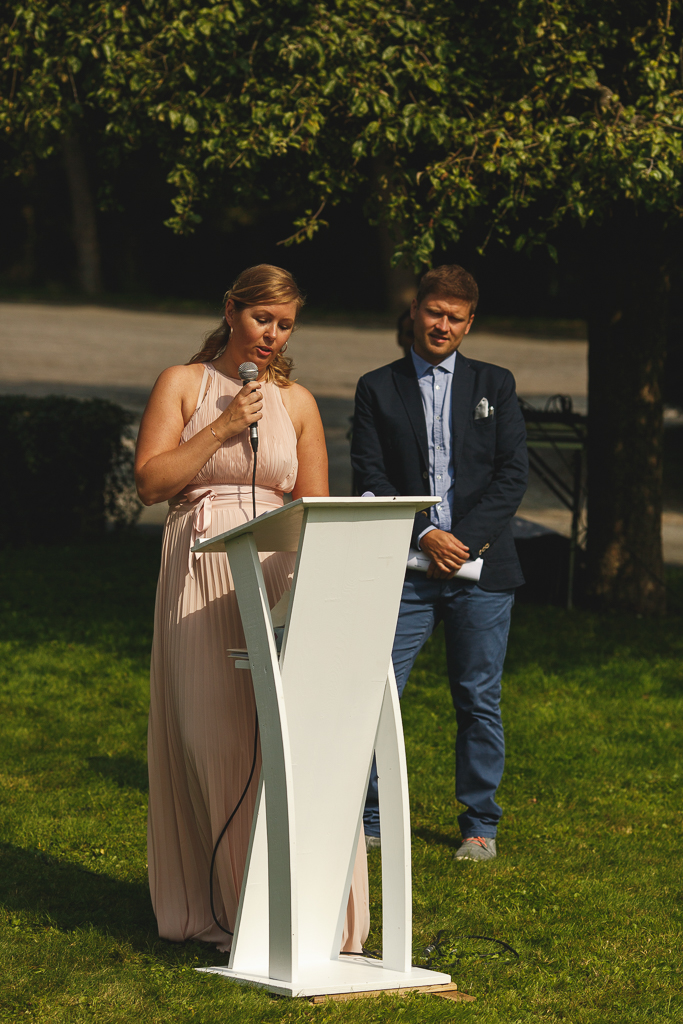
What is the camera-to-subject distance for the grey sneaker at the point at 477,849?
4715 millimetres

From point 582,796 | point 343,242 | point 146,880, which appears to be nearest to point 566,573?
point 582,796

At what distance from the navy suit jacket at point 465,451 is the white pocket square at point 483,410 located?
0.06ft

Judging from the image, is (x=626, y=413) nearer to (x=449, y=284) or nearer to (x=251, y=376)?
(x=449, y=284)

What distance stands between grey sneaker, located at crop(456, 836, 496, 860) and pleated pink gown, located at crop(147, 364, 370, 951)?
3.92ft

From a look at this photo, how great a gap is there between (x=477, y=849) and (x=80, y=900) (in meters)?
1.63

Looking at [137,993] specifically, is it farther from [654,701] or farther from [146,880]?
[654,701]

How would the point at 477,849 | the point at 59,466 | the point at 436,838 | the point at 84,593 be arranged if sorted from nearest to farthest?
1. the point at 477,849
2. the point at 436,838
3. the point at 84,593
4. the point at 59,466

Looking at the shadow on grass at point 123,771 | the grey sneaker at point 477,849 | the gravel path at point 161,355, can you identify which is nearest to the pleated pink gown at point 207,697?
the grey sneaker at point 477,849

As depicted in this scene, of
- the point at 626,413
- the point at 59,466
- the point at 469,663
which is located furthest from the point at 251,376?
the point at 59,466

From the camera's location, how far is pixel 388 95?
20.6 ft

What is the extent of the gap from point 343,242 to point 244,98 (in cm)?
3659

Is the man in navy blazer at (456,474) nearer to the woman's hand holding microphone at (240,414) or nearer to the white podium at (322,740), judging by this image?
the woman's hand holding microphone at (240,414)

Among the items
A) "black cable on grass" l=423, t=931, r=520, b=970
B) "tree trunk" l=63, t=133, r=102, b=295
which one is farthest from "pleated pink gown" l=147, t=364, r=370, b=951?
"tree trunk" l=63, t=133, r=102, b=295

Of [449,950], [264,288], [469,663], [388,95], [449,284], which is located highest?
[388,95]
